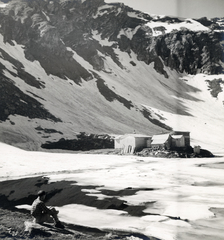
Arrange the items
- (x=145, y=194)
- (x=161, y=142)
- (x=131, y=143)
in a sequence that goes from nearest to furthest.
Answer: (x=145, y=194) < (x=131, y=143) < (x=161, y=142)

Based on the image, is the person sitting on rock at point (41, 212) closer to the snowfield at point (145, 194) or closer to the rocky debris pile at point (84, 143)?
the snowfield at point (145, 194)

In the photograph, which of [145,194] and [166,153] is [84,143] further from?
[145,194]

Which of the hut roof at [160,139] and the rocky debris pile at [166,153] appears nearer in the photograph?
the rocky debris pile at [166,153]

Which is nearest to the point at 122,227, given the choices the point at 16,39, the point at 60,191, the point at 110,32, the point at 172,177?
the point at 60,191

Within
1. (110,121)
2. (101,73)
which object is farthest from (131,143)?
(101,73)

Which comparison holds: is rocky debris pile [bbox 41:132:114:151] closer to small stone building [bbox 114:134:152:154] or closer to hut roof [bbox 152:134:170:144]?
small stone building [bbox 114:134:152:154]

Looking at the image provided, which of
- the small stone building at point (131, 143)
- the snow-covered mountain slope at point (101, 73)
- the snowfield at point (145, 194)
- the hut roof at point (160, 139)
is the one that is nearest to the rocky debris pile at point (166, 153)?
the small stone building at point (131, 143)
